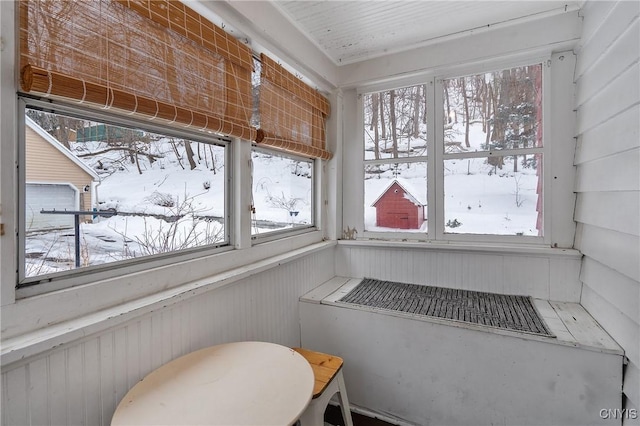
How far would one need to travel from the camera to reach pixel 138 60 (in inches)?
42.1

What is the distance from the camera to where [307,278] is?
83.4 inches

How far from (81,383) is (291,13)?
2068mm

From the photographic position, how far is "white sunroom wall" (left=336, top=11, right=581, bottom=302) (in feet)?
6.16

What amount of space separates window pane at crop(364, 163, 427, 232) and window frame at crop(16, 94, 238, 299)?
1390 millimetres

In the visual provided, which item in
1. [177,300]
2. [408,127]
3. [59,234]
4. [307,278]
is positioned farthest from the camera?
[408,127]

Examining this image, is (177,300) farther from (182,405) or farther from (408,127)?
(408,127)

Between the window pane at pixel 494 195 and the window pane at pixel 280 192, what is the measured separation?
1093 mm

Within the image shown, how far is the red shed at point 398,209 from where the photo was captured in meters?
2.32

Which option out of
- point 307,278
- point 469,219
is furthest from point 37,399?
point 469,219

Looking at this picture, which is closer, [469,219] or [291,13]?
[291,13]

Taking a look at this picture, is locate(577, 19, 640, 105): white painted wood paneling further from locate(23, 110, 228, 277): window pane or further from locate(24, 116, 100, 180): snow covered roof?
locate(24, 116, 100, 180): snow covered roof

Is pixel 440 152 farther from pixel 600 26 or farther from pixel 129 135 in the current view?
pixel 129 135

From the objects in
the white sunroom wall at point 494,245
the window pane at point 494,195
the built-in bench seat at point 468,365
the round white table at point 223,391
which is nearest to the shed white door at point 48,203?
the round white table at point 223,391

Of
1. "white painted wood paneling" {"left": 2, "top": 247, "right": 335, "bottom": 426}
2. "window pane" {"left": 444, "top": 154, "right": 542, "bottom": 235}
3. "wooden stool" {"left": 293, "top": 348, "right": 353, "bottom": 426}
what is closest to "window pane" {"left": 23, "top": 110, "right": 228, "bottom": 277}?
"white painted wood paneling" {"left": 2, "top": 247, "right": 335, "bottom": 426}
